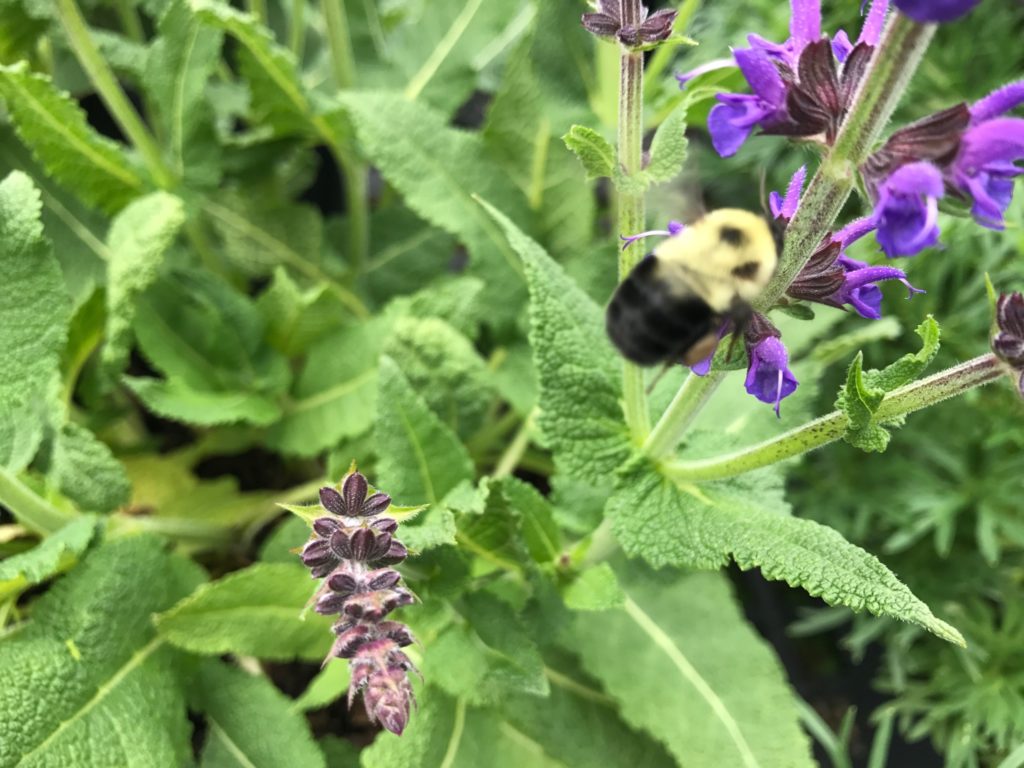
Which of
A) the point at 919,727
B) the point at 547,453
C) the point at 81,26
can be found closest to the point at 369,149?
the point at 81,26

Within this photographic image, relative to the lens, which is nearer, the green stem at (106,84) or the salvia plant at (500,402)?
the salvia plant at (500,402)

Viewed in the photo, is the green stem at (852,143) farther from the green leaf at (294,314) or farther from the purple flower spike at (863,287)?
the green leaf at (294,314)

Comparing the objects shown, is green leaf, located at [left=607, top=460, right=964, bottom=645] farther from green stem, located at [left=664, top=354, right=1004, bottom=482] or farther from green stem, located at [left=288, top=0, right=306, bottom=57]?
green stem, located at [left=288, top=0, right=306, bottom=57]

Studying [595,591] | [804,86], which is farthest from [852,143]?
[595,591]

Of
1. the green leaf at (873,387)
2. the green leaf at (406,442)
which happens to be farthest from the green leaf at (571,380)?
the green leaf at (873,387)

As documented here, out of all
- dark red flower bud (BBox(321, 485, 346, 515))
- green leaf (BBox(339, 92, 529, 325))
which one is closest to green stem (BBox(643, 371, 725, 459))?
dark red flower bud (BBox(321, 485, 346, 515))

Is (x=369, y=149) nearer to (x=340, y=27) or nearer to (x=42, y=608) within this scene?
(x=340, y=27)

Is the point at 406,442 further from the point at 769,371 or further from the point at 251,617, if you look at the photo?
the point at 769,371
